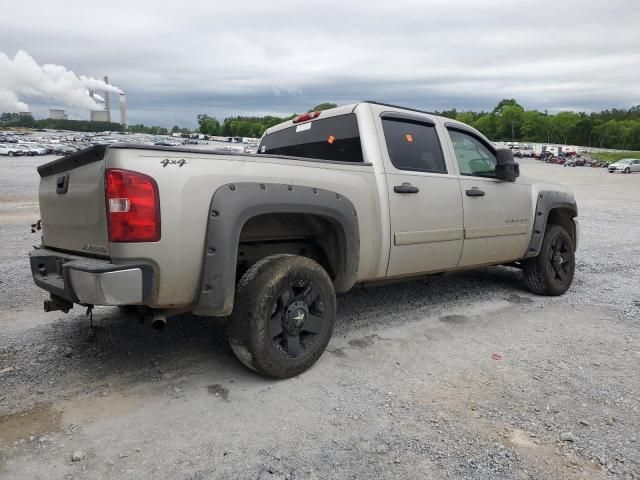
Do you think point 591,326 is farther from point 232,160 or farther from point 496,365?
point 232,160

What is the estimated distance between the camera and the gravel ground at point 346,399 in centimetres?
257

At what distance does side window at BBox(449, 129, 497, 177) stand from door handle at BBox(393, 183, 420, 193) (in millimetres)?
832

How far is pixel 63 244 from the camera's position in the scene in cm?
348

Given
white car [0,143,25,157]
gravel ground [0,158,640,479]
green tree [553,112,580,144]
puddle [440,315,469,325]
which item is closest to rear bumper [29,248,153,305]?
gravel ground [0,158,640,479]

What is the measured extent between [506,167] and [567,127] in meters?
145

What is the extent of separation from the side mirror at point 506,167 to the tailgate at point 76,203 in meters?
3.73

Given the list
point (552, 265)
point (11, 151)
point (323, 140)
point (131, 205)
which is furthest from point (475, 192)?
point (11, 151)

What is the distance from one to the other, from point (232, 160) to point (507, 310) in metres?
3.38

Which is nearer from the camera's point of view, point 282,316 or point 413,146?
point 282,316

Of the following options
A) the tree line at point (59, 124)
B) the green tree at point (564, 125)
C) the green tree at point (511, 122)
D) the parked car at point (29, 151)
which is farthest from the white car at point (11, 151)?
the green tree at point (564, 125)

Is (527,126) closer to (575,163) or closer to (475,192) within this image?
A: (575,163)

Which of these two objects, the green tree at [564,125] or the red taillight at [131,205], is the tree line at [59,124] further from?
the red taillight at [131,205]

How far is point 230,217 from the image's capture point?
306cm

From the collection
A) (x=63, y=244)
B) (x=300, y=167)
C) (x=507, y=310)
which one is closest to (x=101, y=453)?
(x=63, y=244)
